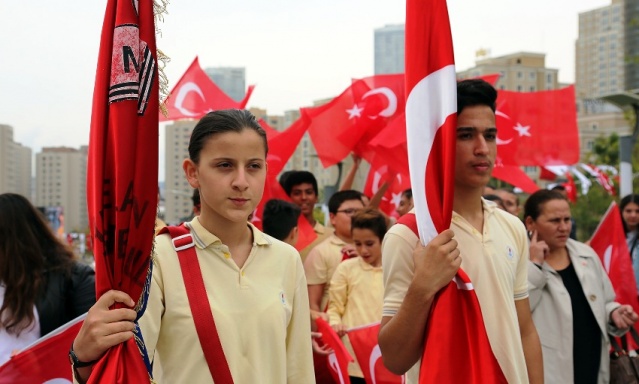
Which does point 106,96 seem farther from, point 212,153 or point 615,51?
point 615,51

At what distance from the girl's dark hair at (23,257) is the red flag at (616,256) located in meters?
3.80

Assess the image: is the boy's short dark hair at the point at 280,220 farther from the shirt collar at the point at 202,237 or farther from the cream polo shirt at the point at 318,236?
the shirt collar at the point at 202,237

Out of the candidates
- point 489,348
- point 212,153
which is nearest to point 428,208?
point 489,348

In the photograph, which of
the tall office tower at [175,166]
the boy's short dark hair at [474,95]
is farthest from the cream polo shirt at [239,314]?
the tall office tower at [175,166]

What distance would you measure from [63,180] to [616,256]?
67160 mm

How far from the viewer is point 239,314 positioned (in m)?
2.42

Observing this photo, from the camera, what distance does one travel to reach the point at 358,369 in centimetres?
473

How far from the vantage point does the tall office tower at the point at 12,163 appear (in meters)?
31.6

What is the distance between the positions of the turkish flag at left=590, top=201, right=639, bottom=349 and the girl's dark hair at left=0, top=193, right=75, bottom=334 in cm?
380

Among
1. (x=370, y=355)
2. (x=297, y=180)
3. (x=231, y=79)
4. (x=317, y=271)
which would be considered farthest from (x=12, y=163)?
(x=370, y=355)

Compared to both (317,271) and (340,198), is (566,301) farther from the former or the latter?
(340,198)

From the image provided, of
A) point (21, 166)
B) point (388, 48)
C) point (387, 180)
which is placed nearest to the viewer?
point (387, 180)

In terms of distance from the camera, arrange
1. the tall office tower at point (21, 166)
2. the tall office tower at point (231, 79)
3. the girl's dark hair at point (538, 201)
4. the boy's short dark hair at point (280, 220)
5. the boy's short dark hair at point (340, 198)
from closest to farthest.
A: the girl's dark hair at point (538, 201)
the boy's short dark hair at point (280, 220)
the boy's short dark hair at point (340, 198)
the tall office tower at point (231, 79)
the tall office tower at point (21, 166)

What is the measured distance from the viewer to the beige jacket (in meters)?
4.41
